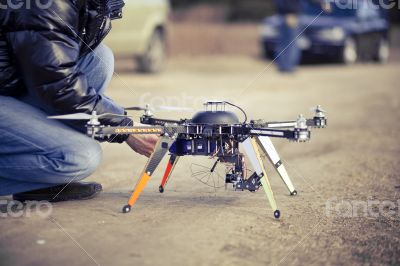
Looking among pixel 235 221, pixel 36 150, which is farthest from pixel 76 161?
pixel 235 221

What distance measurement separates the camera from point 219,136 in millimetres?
4453

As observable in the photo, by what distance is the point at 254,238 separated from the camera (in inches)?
166

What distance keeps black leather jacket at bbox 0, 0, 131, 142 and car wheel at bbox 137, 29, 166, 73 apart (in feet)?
34.5

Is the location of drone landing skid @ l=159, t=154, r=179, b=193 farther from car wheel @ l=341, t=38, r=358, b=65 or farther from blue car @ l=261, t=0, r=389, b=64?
car wheel @ l=341, t=38, r=358, b=65

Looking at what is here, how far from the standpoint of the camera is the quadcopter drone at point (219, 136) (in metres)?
4.33

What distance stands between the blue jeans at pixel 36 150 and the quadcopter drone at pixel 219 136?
27 centimetres

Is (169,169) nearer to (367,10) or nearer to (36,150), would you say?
(36,150)

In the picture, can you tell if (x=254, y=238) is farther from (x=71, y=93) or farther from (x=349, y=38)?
(x=349, y=38)

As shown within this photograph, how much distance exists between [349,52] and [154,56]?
5.06 metres

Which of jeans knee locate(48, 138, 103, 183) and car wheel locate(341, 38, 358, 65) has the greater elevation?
car wheel locate(341, 38, 358, 65)

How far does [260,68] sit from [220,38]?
7.51m

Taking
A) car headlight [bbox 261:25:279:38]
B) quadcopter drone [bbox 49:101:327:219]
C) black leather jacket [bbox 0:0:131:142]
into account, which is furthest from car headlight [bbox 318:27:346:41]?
black leather jacket [bbox 0:0:131:142]

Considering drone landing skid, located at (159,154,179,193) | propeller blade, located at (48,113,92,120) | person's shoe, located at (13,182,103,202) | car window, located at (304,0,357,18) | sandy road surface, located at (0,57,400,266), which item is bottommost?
sandy road surface, located at (0,57,400,266)

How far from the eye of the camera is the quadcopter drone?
433 cm
